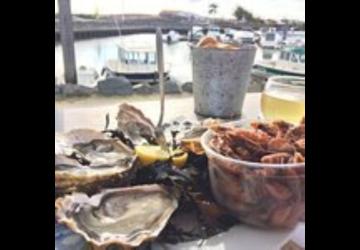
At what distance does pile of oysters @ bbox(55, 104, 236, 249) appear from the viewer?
54 centimetres

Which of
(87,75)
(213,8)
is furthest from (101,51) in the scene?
(213,8)

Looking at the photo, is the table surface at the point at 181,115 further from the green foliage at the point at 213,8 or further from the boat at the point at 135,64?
the green foliage at the point at 213,8

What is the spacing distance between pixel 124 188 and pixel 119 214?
0.16 ft

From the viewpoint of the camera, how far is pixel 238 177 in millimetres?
635

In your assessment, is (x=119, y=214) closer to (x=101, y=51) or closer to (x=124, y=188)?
(x=124, y=188)

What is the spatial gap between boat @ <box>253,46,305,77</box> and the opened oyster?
27cm

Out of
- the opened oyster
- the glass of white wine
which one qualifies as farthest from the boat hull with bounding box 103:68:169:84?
the glass of white wine

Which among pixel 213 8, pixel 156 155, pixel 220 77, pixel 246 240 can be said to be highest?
pixel 213 8

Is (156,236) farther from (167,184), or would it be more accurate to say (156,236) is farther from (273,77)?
(273,77)

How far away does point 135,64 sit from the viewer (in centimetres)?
59
